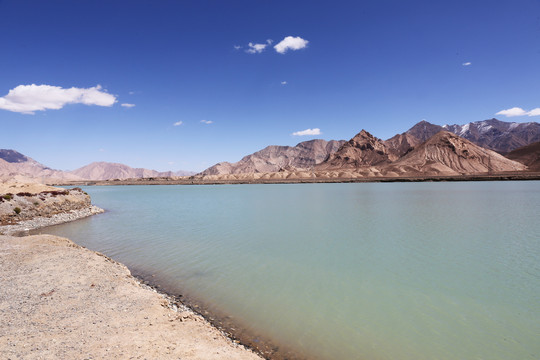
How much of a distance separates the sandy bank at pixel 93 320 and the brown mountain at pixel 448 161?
15970cm

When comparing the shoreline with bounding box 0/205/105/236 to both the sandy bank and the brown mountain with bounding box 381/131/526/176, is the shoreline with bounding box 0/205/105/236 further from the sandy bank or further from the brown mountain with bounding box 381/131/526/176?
the brown mountain with bounding box 381/131/526/176

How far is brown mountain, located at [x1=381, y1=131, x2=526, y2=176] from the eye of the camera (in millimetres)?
154750

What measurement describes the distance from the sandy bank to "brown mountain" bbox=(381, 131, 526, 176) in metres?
160

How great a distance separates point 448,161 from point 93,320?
200044 mm

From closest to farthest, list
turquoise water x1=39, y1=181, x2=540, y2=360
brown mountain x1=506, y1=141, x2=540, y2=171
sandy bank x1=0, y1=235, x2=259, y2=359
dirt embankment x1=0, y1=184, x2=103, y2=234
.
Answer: sandy bank x1=0, y1=235, x2=259, y2=359 < turquoise water x1=39, y1=181, x2=540, y2=360 < dirt embankment x1=0, y1=184, x2=103, y2=234 < brown mountain x1=506, y1=141, x2=540, y2=171

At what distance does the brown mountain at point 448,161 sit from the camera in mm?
154750

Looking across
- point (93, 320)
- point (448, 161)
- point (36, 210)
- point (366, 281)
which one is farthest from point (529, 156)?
point (36, 210)

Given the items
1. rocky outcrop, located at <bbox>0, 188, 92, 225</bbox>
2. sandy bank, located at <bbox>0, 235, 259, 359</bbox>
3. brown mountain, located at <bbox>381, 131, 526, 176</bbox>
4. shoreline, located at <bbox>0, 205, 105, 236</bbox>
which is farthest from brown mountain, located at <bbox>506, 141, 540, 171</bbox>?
rocky outcrop, located at <bbox>0, 188, 92, 225</bbox>

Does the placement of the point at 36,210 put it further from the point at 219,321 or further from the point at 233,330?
the point at 233,330

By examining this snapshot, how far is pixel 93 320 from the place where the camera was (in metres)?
7.07

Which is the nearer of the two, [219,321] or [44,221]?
[219,321]

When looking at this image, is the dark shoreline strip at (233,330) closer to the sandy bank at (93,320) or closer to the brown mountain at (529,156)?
the sandy bank at (93,320)

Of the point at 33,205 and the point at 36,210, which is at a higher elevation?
the point at 33,205

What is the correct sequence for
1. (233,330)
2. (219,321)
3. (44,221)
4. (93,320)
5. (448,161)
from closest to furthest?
1. (93,320)
2. (233,330)
3. (219,321)
4. (44,221)
5. (448,161)
